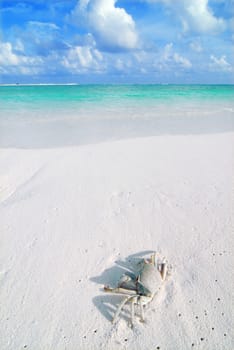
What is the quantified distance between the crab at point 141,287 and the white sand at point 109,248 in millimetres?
94

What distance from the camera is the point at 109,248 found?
10.2 ft

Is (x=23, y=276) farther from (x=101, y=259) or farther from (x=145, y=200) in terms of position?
(x=145, y=200)

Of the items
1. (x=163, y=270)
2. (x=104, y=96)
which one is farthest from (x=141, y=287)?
(x=104, y=96)

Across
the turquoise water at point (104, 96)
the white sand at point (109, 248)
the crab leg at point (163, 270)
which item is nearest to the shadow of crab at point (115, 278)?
the white sand at point (109, 248)

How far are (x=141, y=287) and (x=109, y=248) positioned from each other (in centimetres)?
85

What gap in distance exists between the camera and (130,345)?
6.88 feet

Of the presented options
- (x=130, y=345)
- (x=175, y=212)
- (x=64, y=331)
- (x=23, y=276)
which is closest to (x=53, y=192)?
(x=23, y=276)

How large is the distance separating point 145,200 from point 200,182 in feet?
4.11

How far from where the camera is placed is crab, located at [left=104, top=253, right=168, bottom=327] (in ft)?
7.43

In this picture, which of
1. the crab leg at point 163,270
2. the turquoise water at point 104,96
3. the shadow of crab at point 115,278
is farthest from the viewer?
the turquoise water at point 104,96

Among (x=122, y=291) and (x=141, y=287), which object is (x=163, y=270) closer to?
(x=141, y=287)

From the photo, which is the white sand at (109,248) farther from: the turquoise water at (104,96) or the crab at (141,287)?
the turquoise water at (104,96)

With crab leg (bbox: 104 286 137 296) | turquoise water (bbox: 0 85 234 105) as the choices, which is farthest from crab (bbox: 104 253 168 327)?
turquoise water (bbox: 0 85 234 105)

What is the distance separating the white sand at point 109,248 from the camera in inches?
86.6
